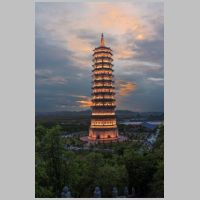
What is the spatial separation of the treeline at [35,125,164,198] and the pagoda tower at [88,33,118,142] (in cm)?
295

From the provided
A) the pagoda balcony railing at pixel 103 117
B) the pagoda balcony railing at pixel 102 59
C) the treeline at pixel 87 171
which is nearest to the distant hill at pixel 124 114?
the pagoda balcony railing at pixel 103 117

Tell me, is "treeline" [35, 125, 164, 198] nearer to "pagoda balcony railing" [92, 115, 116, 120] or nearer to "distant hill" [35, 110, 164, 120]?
"distant hill" [35, 110, 164, 120]

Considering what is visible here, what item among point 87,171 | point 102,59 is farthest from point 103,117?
point 87,171

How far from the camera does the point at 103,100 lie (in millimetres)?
21438

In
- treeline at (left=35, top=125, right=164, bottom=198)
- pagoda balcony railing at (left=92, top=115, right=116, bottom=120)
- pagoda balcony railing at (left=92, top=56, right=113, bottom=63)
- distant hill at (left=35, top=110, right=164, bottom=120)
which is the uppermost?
pagoda balcony railing at (left=92, top=56, right=113, bottom=63)

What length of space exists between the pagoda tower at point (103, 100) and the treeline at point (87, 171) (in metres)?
2.95

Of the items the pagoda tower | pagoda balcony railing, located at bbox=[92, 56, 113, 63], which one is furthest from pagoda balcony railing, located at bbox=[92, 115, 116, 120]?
pagoda balcony railing, located at bbox=[92, 56, 113, 63]

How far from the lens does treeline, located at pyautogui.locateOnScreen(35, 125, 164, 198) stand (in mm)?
15570

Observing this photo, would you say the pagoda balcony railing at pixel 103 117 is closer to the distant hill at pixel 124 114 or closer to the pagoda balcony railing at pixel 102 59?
the distant hill at pixel 124 114

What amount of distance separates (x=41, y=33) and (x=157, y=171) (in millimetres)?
7744

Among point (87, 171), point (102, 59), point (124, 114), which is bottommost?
point (87, 171)

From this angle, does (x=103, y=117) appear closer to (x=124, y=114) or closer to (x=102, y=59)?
(x=124, y=114)

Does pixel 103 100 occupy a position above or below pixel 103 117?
above

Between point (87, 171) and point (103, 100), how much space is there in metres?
5.80
